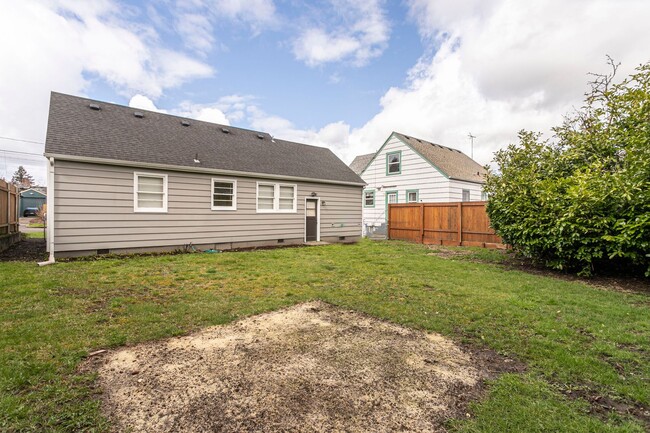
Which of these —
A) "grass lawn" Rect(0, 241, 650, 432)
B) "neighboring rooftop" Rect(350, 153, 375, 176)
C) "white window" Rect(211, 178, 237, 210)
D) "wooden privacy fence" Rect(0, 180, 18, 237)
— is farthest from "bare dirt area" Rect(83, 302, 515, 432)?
"neighboring rooftop" Rect(350, 153, 375, 176)

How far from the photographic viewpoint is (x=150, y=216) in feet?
31.2

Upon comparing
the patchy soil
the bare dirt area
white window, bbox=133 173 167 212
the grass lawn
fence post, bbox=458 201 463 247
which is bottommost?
the bare dirt area

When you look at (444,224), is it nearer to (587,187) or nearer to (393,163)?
(393,163)

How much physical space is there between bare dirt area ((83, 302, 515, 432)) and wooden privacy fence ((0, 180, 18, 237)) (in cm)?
1129

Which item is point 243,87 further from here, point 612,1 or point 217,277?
point 612,1

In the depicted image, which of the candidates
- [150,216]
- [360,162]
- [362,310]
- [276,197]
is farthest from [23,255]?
[360,162]

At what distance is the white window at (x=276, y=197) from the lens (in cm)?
1198

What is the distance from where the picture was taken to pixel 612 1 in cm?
804

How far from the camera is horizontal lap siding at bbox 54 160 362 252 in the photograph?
825cm

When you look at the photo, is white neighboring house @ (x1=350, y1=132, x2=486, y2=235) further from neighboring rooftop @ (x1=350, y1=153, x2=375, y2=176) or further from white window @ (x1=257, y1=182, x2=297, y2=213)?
white window @ (x1=257, y1=182, x2=297, y2=213)

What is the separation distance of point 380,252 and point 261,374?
8.36 m

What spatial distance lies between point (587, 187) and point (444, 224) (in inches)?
276


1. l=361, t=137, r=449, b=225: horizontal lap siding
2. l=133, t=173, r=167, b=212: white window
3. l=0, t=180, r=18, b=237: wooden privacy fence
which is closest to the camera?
l=133, t=173, r=167, b=212: white window

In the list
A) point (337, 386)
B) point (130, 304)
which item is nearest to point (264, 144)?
point (130, 304)
